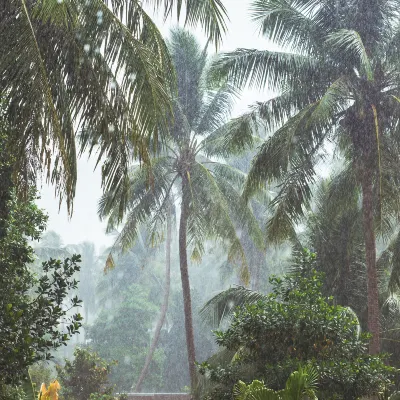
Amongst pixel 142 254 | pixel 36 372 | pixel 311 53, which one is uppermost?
pixel 142 254

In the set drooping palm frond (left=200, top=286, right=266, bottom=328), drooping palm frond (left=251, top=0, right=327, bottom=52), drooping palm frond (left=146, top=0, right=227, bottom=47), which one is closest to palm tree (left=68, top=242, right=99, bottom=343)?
drooping palm frond (left=200, top=286, right=266, bottom=328)

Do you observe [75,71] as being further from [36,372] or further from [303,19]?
[36,372]

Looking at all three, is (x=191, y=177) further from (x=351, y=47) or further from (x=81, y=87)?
(x=81, y=87)

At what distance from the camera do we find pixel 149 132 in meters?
5.59

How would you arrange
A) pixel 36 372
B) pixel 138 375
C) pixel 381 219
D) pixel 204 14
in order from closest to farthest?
pixel 204 14, pixel 381 219, pixel 36 372, pixel 138 375

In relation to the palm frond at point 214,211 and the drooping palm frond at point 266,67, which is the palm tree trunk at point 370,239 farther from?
the palm frond at point 214,211

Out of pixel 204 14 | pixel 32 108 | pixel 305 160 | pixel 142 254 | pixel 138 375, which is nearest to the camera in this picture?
pixel 32 108

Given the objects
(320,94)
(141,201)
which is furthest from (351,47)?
(141,201)

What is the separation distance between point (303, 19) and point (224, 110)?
15.0 feet

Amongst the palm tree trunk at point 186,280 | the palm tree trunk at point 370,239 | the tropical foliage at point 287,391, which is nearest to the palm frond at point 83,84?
the tropical foliage at point 287,391

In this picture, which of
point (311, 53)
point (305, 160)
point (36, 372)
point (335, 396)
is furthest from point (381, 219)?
point (36, 372)

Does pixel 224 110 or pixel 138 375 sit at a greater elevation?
pixel 224 110

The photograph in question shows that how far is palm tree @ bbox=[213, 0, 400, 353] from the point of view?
38.5 ft

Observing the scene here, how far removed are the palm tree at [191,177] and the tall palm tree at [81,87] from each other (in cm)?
924
